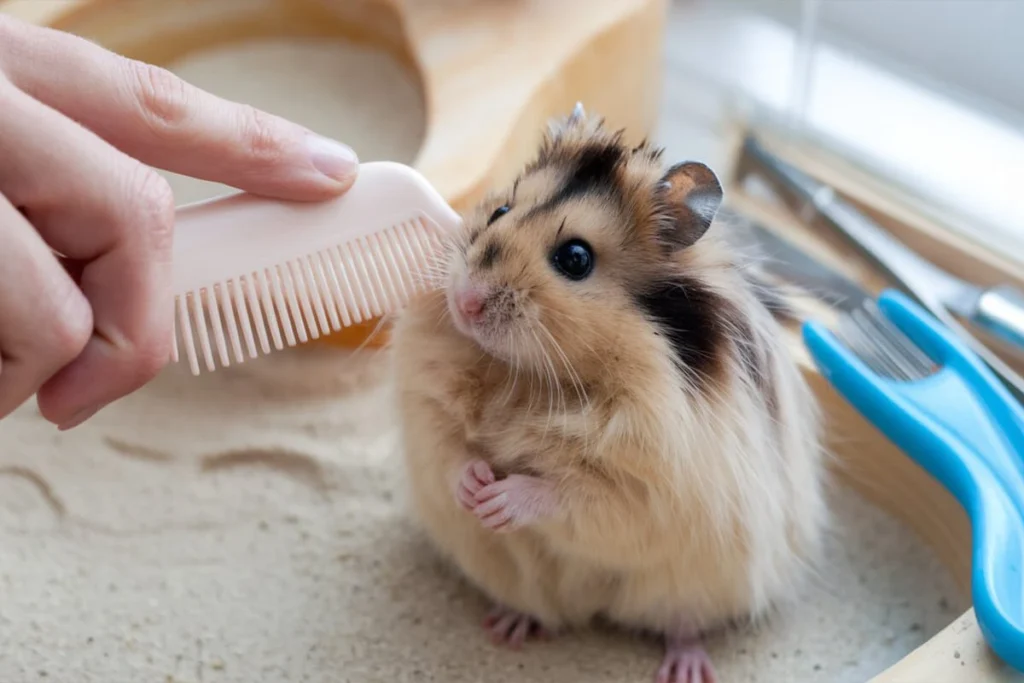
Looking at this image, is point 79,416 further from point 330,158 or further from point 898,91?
point 898,91

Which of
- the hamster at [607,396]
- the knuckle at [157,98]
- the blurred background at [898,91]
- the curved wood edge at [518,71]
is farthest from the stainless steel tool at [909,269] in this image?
the knuckle at [157,98]

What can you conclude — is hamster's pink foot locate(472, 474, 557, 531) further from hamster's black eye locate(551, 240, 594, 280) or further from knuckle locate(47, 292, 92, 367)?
knuckle locate(47, 292, 92, 367)

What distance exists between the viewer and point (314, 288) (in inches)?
40.9

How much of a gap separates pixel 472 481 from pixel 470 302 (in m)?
0.19

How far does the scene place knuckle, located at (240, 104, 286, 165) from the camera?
0.93 metres

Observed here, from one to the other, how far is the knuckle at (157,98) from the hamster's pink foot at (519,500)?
1.41 ft

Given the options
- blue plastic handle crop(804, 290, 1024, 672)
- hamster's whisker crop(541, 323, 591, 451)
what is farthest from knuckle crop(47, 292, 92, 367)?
blue plastic handle crop(804, 290, 1024, 672)

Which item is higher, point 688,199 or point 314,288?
point 688,199

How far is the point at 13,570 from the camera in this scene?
1207 millimetres

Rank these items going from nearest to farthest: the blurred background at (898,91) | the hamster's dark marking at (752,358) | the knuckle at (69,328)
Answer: the knuckle at (69,328), the hamster's dark marking at (752,358), the blurred background at (898,91)

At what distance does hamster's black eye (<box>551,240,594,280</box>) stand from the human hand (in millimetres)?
260

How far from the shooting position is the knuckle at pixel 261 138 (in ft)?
3.07

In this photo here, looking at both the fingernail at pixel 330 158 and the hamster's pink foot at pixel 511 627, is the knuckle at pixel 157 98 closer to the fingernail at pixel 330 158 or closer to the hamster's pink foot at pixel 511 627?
the fingernail at pixel 330 158

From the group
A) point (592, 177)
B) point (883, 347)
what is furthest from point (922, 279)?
point (592, 177)
